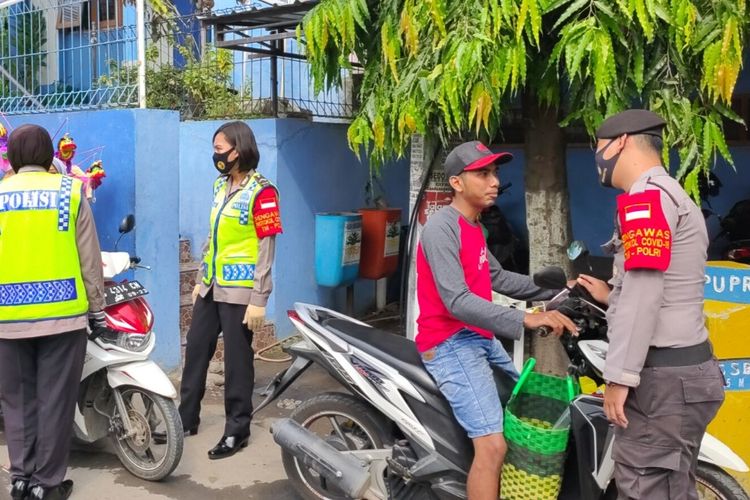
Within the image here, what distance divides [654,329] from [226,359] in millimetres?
2572

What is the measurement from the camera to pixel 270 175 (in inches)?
255

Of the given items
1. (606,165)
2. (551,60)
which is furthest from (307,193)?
(606,165)

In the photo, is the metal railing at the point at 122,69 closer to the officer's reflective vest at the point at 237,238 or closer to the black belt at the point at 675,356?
the officer's reflective vest at the point at 237,238

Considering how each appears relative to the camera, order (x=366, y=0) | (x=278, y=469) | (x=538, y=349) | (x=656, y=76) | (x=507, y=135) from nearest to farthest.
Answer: (x=656, y=76) → (x=278, y=469) → (x=366, y=0) → (x=538, y=349) → (x=507, y=135)

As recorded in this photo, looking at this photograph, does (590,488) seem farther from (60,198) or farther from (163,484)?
(60,198)

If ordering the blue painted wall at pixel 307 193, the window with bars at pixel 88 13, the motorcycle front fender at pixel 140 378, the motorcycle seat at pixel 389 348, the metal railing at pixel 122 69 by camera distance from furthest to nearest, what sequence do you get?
the blue painted wall at pixel 307 193
the window with bars at pixel 88 13
the metal railing at pixel 122 69
the motorcycle front fender at pixel 140 378
the motorcycle seat at pixel 389 348

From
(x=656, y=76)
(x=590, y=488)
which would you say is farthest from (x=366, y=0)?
(x=590, y=488)

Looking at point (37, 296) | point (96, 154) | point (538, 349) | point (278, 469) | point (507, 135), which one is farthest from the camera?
point (507, 135)

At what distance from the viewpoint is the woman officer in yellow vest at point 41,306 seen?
3365 millimetres

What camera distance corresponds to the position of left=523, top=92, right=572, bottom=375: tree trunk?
4.71m

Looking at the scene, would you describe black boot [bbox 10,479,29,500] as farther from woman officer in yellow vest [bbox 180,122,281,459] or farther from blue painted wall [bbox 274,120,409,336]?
blue painted wall [bbox 274,120,409,336]

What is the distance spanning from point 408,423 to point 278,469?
1.29 metres

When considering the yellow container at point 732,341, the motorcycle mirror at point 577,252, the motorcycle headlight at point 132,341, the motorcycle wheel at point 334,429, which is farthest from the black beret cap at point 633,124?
the motorcycle headlight at point 132,341

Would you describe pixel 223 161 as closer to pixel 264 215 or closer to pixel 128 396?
pixel 264 215
